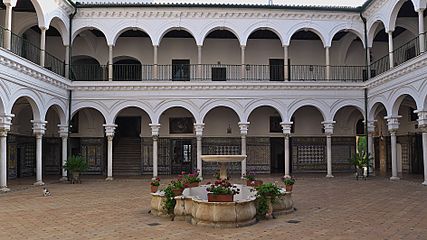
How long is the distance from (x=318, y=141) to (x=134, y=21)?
12332 mm

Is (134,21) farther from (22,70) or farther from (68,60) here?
(22,70)

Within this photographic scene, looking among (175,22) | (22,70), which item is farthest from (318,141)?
(22,70)

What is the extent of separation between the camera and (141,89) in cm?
1991

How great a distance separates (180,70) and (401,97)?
11609mm

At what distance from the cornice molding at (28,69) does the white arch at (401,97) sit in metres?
14.9

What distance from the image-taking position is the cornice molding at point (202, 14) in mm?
20047

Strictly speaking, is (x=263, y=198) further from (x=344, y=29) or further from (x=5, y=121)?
(x=344, y=29)

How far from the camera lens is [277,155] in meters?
24.5

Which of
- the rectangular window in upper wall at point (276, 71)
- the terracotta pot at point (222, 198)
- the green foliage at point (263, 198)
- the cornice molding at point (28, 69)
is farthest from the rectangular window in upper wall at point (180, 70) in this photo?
the terracotta pot at point (222, 198)

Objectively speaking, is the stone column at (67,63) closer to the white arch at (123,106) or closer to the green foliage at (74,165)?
the white arch at (123,106)

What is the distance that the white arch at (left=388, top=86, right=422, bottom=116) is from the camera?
15.5 meters

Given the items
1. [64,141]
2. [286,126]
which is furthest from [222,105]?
[64,141]

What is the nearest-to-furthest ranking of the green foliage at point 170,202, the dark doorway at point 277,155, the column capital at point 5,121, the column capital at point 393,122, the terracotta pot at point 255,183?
the green foliage at point 170,202
the terracotta pot at point 255,183
the column capital at point 5,121
the column capital at point 393,122
the dark doorway at point 277,155

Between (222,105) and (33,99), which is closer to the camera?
(33,99)
